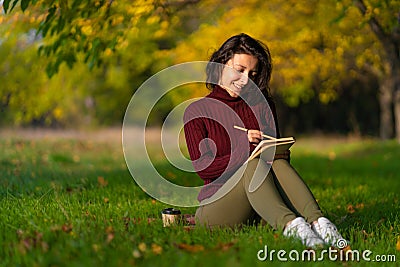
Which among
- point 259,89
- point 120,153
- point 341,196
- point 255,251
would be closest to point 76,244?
point 255,251

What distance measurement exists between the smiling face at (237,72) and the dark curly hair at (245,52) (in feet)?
0.12

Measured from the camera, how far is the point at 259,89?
11.7 feet

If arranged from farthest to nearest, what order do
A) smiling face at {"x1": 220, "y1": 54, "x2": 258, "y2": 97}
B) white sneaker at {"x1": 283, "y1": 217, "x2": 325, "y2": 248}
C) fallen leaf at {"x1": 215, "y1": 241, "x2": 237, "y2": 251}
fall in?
smiling face at {"x1": 220, "y1": 54, "x2": 258, "y2": 97}
white sneaker at {"x1": 283, "y1": 217, "x2": 325, "y2": 248}
fallen leaf at {"x1": 215, "y1": 241, "x2": 237, "y2": 251}

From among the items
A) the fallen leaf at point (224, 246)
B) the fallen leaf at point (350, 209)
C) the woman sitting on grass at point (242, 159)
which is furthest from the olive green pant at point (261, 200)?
the fallen leaf at point (350, 209)

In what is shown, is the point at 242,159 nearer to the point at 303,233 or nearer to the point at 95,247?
the point at 303,233

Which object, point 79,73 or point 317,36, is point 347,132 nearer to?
point 317,36

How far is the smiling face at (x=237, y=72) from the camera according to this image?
3.49 meters

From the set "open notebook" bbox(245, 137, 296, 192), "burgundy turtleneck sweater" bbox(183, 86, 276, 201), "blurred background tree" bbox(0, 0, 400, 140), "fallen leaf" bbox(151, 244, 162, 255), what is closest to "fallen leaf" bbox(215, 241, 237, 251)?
"fallen leaf" bbox(151, 244, 162, 255)

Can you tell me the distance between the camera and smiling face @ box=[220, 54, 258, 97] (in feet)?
11.5

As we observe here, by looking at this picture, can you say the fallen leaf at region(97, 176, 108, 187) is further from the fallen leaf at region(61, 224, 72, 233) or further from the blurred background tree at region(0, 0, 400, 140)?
the fallen leaf at region(61, 224, 72, 233)

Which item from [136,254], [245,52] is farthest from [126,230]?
[245,52]

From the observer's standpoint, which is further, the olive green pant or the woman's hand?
the woman's hand

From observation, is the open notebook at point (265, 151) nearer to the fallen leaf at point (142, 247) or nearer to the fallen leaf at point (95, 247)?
the fallen leaf at point (142, 247)

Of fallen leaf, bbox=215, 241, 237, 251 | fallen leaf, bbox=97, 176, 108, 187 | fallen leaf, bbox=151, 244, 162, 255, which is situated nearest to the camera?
fallen leaf, bbox=151, 244, 162, 255
